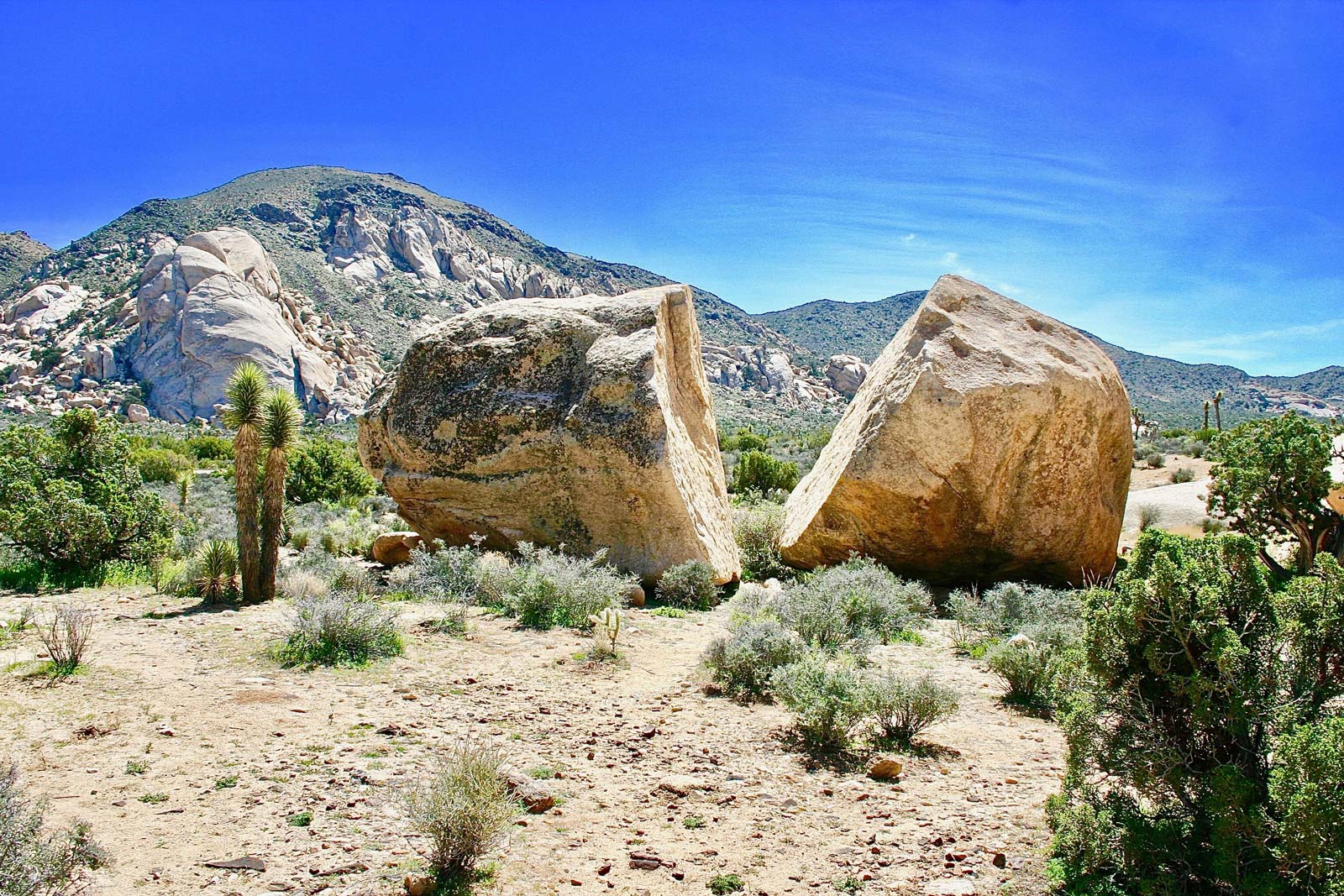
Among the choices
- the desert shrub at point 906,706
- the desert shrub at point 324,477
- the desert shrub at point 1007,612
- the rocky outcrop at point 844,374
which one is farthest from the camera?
the rocky outcrop at point 844,374

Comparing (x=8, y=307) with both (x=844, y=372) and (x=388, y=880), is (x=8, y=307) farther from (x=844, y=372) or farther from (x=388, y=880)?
(x=388, y=880)

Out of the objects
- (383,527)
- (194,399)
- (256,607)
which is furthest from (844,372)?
(256,607)

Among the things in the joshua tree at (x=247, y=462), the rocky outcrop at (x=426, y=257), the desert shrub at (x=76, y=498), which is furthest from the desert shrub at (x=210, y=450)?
the rocky outcrop at (x=426, y=257)

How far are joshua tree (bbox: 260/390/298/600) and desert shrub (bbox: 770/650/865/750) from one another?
778 centimetres

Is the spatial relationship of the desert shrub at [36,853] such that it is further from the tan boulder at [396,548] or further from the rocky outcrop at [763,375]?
the rocky outcrop at [763,375]

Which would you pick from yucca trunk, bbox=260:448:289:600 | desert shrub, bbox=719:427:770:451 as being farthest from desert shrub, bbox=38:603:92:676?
desert shrub, bbox=719:427:770:451

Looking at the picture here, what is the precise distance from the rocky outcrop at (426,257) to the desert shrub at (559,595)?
10021 cm

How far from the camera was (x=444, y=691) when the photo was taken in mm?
6723

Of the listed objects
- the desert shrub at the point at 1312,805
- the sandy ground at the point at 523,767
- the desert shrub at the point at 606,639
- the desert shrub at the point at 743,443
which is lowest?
the sandy ground at the point at 523,767

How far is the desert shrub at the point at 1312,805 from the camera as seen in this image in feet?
9.02

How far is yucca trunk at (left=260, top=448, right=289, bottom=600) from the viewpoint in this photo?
1063 cm

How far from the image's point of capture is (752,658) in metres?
6.89

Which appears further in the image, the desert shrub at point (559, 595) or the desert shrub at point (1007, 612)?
the desert shrub at point (559, 595)

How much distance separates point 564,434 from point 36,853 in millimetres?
9007
